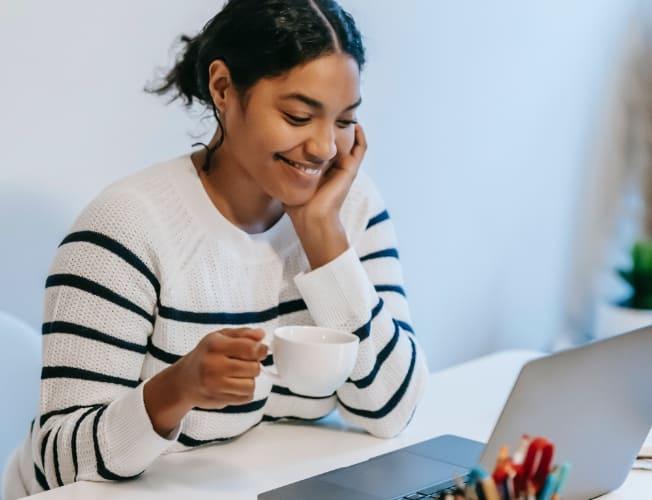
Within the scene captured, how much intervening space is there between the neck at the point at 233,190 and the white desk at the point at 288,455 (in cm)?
27

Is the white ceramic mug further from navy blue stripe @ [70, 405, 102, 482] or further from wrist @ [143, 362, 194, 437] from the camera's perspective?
navy blue stripe @ [70, 405, 102, 482]

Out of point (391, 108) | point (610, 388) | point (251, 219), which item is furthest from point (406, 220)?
point (610, 388)

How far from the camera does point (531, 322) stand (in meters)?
2.79

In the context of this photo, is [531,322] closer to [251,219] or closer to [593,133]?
[593,133]

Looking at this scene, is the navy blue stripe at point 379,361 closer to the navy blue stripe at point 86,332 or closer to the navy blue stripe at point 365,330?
the navy blue stripe at point 365,330

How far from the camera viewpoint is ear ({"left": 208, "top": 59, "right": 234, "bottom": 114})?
1.34m

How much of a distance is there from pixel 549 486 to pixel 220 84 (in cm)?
79

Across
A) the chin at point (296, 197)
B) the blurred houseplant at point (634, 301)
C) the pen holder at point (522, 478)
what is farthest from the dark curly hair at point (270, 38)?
the blurred houseplant at point (634, 301)

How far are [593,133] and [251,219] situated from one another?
5.40ft

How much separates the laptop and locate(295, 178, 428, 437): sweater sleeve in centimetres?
14

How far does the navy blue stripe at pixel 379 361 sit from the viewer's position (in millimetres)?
1422

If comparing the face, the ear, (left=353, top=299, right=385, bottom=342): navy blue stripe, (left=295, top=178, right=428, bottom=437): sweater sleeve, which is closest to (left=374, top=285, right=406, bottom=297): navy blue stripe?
(left=295, top=178, right=428, bottom=437): sweater sleeve

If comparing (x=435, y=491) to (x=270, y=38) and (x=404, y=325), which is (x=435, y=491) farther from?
(x=270, y=38)

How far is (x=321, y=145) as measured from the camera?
1.30m
